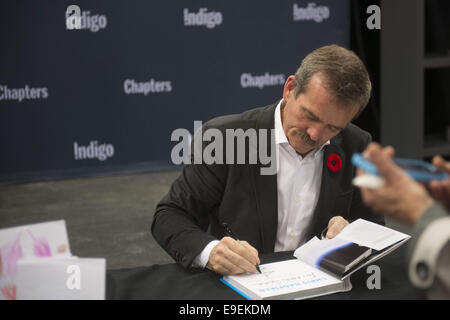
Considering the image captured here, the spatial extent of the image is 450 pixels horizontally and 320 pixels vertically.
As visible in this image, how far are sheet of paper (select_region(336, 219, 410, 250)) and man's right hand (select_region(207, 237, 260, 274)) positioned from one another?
1.07 feet

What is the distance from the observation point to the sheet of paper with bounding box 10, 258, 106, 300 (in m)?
1.53

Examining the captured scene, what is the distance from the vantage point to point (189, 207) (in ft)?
7.53

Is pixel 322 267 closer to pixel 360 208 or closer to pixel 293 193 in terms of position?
pixel 293 193

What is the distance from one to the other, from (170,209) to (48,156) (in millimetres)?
3576

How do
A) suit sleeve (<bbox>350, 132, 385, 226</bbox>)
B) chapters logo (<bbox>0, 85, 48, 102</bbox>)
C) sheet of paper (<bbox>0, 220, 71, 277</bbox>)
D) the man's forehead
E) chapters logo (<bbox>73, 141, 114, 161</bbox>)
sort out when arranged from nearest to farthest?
sheet of paper (<bbox>0, 220, 71, 277</bbox>) → the man's forehead → suit sleeve (<bbox>350, 132, 385, 226</bbox>) → chapters logo (<bbox>0, 85, 48, 102</bbox>) → chapters logo (<bbox>73, 141, 114, 161</bbox>)

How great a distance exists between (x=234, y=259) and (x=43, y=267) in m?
0.57

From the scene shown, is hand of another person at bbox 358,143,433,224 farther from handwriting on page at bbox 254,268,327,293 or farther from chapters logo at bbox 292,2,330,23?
chapters logo at bbox 292,2,330,23

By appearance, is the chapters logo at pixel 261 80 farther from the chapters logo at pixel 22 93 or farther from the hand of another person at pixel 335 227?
the hand of another person at pixel 335 227

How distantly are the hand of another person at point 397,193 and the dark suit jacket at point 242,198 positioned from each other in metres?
0.98

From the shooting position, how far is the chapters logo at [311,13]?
19.4 feet

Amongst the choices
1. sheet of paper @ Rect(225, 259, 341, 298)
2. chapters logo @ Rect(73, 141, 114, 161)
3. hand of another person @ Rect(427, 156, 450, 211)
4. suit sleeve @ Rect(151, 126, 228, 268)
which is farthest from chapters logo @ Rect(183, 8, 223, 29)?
hand of another person @ Rect(427, 156, 450, 211)

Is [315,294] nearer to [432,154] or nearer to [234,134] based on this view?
[234,134]

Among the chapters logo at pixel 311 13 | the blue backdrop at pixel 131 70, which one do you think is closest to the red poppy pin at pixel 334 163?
the blue backdrop at pixel 131 70

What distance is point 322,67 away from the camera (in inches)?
83.5
